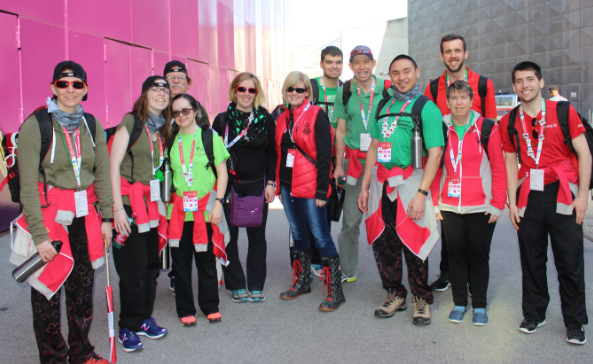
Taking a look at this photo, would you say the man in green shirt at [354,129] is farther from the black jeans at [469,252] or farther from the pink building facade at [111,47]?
the pink building facade at [111,47]

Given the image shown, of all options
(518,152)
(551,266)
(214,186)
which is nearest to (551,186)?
(518,152)

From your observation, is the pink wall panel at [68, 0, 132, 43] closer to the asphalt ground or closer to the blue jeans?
the asphalt ground

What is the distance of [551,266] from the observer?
5445 mm

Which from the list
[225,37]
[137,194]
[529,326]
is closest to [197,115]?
[137,194]

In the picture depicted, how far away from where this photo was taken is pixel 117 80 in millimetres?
9492

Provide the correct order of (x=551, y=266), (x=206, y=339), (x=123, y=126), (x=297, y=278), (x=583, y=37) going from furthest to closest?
(x=583, y=37), (x=551, y=266), (x=297, y=278), (x=206, y=339), (x=123, y=126)

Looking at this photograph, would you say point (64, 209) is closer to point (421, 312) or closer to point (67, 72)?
point (67, 72)

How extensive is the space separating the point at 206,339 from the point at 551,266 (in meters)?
3.98

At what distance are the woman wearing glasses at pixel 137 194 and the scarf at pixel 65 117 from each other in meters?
0.44

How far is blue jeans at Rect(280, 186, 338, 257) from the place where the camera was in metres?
4.45

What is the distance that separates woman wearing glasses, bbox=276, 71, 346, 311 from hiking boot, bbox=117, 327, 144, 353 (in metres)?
1.60

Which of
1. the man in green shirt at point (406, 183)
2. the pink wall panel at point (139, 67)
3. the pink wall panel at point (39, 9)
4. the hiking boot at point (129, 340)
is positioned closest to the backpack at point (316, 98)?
the man in green shirt at point (406, 183)

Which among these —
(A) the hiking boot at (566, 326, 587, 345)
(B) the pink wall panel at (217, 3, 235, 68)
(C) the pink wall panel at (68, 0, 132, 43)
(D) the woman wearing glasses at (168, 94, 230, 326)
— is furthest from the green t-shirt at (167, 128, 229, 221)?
(B) the pink wall panel at (217, 3, 235, 68)

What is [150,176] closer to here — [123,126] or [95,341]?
[123,126]
